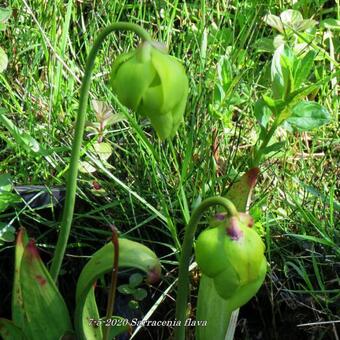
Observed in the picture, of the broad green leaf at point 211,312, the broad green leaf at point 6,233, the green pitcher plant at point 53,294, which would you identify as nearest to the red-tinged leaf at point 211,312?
the broad green leaf at point 211,312

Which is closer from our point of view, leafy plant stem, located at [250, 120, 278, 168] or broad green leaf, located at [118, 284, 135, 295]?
broad green leaf, located at [118, 284, 135, 295]

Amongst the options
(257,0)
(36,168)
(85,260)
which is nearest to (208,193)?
(85,260)

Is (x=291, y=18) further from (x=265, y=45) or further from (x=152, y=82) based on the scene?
(x=152, y=82)

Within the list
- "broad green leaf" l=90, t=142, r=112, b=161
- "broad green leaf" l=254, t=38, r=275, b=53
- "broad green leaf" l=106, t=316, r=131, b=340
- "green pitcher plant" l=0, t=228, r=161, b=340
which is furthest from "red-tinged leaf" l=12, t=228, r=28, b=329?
"broad green leaf" l=254, t=38, r=275, b=53

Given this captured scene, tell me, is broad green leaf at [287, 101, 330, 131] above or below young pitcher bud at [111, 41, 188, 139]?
below

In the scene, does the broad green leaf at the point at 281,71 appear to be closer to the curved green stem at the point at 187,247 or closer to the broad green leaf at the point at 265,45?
the broad green leaf at the point at 265,45

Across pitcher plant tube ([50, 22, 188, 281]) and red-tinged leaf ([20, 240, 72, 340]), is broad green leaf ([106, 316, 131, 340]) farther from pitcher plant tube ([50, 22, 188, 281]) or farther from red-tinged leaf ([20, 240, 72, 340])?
pitcher plant tube ([50, 22, 188, 281])
